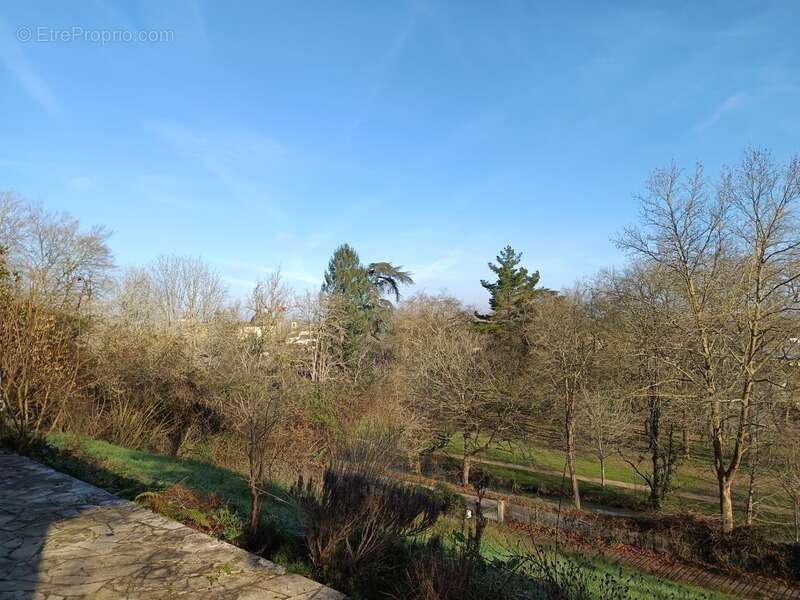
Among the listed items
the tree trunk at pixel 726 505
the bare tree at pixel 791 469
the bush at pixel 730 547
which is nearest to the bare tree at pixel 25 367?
the bush at pixel 730 547

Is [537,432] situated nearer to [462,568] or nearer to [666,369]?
[666,369]

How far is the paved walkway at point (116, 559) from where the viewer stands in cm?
354

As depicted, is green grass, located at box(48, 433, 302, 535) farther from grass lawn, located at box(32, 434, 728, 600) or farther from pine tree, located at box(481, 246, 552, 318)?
pine tree, located at box(481, 246, 552, 318)

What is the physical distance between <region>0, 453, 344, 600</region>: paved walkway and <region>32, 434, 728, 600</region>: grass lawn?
969mm

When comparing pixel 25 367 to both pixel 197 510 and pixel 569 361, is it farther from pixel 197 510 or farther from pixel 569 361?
pixel 569 361

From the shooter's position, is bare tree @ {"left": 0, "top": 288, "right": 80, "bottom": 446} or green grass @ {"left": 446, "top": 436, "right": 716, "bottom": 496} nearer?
bare tree @ {"left": 0, "top": 288, "right": 80, "bottom": 446}

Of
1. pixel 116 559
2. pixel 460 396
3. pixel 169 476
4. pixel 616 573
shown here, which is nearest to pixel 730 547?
pixel 616 573

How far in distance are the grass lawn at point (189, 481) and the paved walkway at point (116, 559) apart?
969mm

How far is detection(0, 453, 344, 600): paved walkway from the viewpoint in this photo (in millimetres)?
3537

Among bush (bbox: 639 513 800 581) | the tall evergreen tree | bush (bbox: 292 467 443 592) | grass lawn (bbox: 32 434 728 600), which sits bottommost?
bush (bbox: 639 513 800 581)

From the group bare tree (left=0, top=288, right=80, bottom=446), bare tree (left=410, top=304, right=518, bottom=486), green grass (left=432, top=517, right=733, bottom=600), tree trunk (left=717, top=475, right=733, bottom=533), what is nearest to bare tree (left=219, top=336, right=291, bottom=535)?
green grass (left=432, top=517, right=733, bottom=600)

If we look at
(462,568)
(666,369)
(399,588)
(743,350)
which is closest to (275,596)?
(399,588)

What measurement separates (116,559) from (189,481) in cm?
374

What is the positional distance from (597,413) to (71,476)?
17.3m
